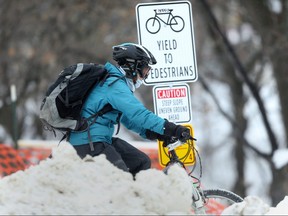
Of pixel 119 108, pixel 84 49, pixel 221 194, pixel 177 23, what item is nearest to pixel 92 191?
pixel 119 108

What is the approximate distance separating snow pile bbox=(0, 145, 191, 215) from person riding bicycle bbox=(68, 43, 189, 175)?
0.88 metres

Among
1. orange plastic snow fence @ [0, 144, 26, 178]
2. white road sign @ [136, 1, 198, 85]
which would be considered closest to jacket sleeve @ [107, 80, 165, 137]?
white road sign @ [136, 1, 198, 85]

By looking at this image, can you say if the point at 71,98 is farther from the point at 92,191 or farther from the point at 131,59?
the point at 92,191

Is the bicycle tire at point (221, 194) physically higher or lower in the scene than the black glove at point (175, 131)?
lower

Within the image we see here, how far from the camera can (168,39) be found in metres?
7.89

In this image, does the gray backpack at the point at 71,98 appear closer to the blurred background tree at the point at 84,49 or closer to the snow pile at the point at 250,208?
the snow pile at the point at 250,208

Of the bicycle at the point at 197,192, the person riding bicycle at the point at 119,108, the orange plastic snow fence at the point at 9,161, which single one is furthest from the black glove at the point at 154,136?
the orange plastic snow fence at the point at 9,161

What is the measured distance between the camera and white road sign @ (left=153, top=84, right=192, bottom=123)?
25.8 ft

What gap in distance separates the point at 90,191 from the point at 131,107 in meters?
1.14

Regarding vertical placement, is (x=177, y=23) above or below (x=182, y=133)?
above

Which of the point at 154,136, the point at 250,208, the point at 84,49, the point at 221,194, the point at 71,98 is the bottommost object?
the point at 221,194

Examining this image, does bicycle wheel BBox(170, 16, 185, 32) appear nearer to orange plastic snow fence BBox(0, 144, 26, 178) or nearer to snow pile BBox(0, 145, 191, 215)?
snow pile BBox(0, 145, 191, 215)

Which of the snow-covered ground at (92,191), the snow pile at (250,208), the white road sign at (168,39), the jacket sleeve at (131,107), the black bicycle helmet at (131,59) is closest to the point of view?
the snow-covered ground at (92,191)

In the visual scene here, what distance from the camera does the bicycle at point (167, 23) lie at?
7.87 meters
